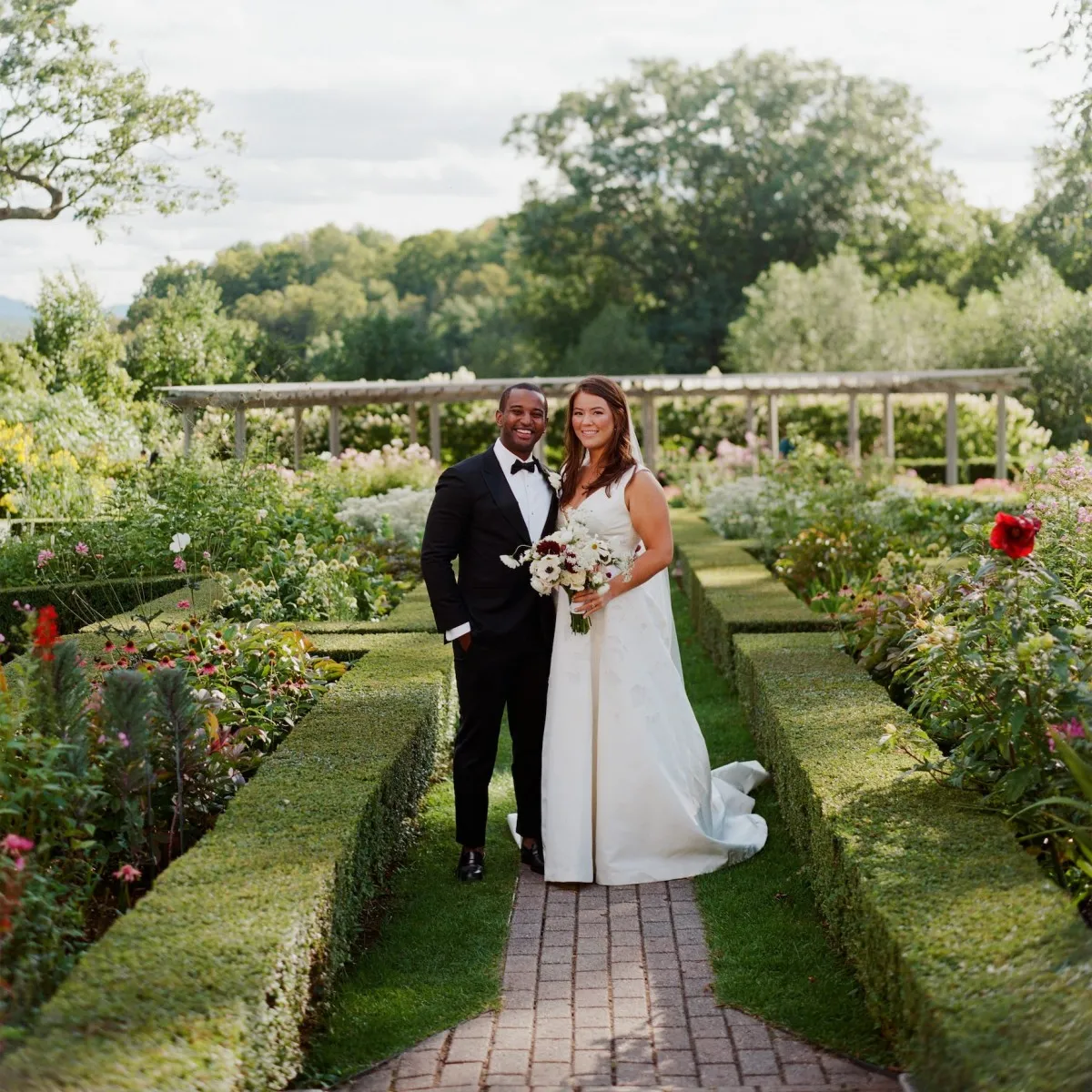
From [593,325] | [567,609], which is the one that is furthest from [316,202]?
[567,609]

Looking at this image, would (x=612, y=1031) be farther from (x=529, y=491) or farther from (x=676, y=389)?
(x=676, y=389)

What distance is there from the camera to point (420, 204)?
58.2 meters

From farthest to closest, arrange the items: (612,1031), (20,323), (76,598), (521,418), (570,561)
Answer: (20,323) → (76,598) → (521,418) → (570,561) → (612,1031)

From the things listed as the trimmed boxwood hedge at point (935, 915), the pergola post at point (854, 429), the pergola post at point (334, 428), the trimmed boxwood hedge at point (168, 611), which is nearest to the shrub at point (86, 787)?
the trimmed boxwood hedge at point (168, 611)

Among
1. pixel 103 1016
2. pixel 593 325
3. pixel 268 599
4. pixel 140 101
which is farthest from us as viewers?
pixel 593 325

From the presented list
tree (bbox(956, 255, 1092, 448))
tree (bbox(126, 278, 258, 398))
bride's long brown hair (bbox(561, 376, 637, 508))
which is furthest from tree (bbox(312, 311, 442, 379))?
bride's long brown hair (bbox(561, 376, 637, 508))

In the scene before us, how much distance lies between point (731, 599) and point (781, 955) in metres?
4.51

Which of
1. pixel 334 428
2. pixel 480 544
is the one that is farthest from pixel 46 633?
pixel 334 428

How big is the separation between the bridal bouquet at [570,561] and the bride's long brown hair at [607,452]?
261 millimetres

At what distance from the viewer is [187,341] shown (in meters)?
37.3

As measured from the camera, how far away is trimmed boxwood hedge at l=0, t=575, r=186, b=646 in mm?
8445

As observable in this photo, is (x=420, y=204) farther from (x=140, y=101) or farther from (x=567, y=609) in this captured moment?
(x=567, y=609)

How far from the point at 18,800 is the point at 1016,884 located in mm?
2482

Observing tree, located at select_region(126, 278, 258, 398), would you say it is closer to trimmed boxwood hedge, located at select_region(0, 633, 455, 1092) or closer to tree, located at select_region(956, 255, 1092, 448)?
tree, located at select_region(956, 255, 1092, 448)
